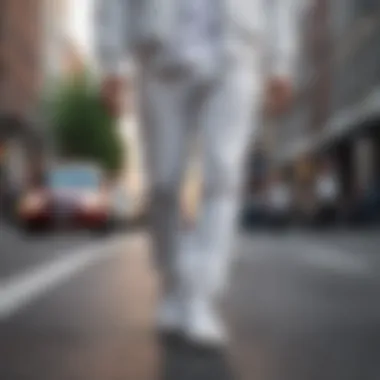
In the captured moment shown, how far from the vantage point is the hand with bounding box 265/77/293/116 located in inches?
133

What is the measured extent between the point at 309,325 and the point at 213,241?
487 millimetres

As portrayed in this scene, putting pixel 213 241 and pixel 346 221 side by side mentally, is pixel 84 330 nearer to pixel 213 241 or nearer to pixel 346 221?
pixel 213 241

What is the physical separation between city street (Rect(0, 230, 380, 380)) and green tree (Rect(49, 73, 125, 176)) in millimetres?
7665

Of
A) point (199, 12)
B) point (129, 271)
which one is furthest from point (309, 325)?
point (129, 271)

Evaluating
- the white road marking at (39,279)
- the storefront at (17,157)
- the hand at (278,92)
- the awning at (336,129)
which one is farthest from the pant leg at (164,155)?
the awning at (336,129)

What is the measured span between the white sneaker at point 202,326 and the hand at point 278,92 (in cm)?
51

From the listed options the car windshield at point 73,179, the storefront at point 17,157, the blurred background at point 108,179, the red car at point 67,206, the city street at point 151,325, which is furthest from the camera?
the storefront at point 17,157

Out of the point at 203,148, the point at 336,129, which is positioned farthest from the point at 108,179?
the point at 203,148

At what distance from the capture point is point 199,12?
10.7ft

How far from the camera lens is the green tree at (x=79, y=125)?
52.9 feet

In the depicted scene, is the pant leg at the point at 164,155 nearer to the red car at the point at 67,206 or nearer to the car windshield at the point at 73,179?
the red car at the point at 67,206

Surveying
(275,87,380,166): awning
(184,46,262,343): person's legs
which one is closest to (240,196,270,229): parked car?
(275,87,380,166): awning

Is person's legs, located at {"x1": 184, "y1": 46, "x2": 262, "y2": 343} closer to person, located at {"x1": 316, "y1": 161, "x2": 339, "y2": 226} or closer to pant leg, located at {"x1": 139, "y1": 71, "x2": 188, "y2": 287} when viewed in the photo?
pant leg, located at {"x1": 139, "y1": 71, "x2": 188, "y2": 287}

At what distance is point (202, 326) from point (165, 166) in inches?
16.8
